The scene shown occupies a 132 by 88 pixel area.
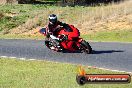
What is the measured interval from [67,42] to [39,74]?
5547 millimetres

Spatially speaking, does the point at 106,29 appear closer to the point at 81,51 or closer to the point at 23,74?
the point at 81,51

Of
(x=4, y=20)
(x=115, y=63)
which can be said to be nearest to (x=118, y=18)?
(x=4, y=20)

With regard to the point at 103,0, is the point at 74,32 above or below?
above

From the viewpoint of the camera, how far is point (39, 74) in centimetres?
1467

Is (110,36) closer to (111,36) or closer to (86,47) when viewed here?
(111,36)

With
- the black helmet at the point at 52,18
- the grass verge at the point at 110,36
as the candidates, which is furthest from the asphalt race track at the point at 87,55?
the grass verge at the point at 110,36

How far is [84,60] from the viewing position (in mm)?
17938

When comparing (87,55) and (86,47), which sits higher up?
(86,47)

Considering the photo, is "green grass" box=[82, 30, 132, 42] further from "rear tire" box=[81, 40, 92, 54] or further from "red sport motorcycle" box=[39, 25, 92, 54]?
"rear tire" box=[81, 40, 92, 54]

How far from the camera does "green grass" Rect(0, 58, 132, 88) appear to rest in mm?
12805

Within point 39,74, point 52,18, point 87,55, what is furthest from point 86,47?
point 39,74

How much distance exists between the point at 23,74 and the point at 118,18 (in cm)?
1878

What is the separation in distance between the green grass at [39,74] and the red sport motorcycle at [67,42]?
2.63 m

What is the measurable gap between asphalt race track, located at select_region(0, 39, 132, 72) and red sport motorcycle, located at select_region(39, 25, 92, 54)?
0.96 ft
